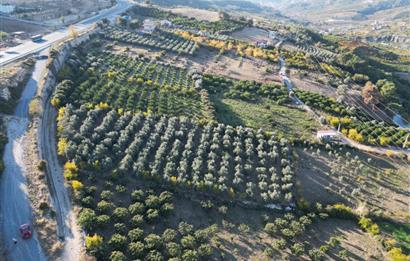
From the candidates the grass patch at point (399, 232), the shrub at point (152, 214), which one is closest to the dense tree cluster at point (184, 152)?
the shrub at point (152, 214)

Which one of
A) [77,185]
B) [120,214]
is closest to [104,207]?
[120,214]

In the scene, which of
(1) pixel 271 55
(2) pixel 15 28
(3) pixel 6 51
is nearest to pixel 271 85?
(1) pixel 271 55

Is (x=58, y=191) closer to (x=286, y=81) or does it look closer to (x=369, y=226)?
(x=369, y=226)

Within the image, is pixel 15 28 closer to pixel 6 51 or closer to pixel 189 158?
pixel 6 51

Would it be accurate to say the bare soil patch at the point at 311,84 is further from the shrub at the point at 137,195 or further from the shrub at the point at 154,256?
the shrub at the point at 154,256

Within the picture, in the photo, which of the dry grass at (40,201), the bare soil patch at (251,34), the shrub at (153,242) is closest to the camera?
the dry grass at (40,201)

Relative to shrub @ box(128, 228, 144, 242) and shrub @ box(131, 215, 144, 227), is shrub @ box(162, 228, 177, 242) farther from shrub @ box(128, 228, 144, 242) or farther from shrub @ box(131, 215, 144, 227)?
shrub @ box(131, 215, 144, 227)
